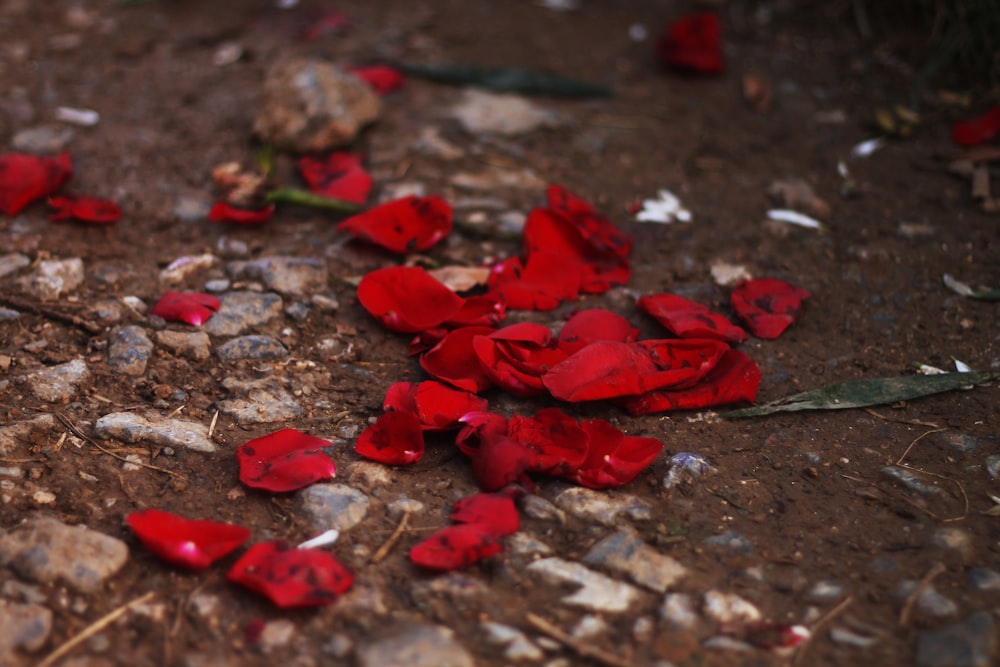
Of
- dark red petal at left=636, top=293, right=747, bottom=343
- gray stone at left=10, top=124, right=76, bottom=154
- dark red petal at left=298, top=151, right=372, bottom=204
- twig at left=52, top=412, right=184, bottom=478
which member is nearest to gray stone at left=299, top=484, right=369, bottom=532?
twig at left=52, top=412, right=184, bottom=478

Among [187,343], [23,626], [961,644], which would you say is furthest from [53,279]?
[961,644]

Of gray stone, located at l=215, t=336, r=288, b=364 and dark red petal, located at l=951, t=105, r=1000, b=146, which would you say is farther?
dark red petal, located at l=951, t=105, r=1000, b=146

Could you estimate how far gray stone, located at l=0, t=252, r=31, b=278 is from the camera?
8.38ft

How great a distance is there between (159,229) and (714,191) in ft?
5.86

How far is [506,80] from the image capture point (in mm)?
3684

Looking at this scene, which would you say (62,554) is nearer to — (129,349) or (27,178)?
(129,349)

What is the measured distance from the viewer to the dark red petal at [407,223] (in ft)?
9.02

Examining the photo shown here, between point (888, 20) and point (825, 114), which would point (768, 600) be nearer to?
point (825, 114)

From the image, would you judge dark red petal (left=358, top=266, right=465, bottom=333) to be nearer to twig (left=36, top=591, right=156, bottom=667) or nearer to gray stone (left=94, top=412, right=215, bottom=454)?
gray stone (left=94, top=412, right=215, bottom=454)

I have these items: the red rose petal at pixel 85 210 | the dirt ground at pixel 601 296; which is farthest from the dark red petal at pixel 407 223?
the red rose petal at pixel 85 210

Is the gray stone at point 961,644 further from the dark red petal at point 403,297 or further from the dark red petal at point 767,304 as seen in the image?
the dark red petal at point 403,297

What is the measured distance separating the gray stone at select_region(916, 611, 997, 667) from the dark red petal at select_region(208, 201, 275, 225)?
6.90ft

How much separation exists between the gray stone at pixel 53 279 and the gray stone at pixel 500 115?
1441mm

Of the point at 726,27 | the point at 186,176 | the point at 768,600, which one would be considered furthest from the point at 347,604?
the point at 726,27
